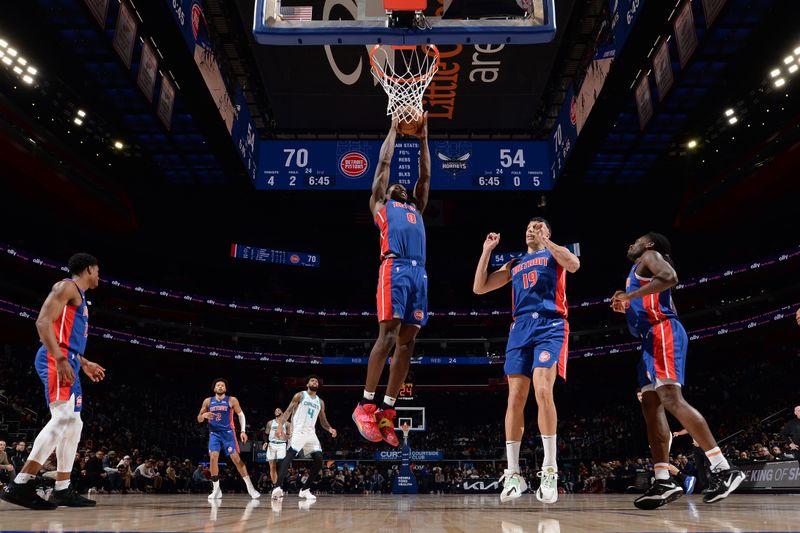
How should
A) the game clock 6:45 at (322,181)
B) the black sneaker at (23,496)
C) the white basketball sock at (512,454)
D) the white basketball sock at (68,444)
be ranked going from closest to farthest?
the black sneaker at (23,496) < the white basketball sock at (512,454) < the white basketball sock at (68,444) < the game clock 6:45 at (322,181)

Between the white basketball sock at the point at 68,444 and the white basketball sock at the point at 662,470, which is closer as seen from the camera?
the white basketball sock at the point at 662,470

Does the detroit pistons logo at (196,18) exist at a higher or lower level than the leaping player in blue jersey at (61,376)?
higher

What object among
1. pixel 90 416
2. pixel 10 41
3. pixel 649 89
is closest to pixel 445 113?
pixel 649 89

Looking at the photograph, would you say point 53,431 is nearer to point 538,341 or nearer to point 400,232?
point 400,232

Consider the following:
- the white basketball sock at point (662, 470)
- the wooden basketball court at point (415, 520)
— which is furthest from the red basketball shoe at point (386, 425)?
the white basketball sock at point (662, 470)

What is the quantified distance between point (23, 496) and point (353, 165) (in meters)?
9.54

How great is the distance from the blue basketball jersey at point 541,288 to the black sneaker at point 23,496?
3.93 meters

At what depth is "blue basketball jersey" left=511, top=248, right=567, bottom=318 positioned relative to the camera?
17.0 ft

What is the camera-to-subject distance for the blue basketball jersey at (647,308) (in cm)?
502

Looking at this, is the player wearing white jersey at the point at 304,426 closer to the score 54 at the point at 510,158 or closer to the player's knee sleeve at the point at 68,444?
the player's knee sleeve at the point at 68,444

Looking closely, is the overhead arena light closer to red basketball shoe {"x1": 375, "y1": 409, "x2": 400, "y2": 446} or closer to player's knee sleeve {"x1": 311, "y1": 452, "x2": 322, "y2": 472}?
player's knee sleeve {"x1": 311, "y1": 452, "x2": 322, "y2": 472}

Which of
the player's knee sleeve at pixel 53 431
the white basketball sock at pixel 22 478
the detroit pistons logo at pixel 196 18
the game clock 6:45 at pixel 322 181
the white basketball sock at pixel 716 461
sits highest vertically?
the detroit pistons logo at pixel 196 18

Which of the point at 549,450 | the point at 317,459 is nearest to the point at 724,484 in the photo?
the point at 549,450

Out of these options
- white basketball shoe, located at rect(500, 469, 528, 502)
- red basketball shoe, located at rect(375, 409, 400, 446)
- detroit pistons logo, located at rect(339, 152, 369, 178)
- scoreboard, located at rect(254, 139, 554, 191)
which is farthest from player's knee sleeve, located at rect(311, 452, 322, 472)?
detroit pistons logo, located at rect(339, 152, 369, 178)
